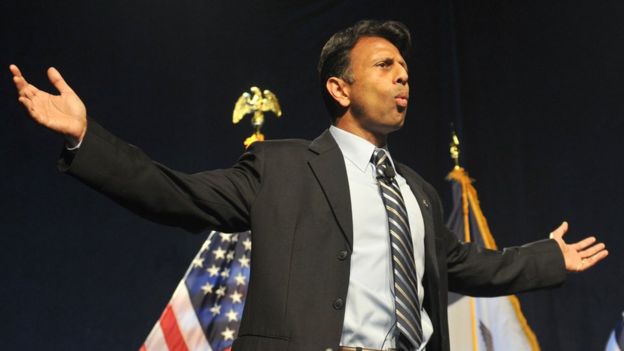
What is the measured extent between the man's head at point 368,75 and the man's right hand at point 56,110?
2.46ft

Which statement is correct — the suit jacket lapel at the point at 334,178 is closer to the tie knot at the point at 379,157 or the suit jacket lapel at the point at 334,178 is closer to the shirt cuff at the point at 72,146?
the tie knot at the point at 379,157

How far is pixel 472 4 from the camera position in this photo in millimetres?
4926

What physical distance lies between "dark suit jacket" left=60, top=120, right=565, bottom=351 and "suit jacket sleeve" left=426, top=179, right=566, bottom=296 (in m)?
0.14

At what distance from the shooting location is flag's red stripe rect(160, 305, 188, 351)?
3.08 meters

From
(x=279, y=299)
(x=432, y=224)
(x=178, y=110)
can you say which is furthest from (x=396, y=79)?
(x=178, y=110)

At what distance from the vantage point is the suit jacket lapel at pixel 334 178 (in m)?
1.55

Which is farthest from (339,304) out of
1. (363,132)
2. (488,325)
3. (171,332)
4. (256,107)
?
(488,325)

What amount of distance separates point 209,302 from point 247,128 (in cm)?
117

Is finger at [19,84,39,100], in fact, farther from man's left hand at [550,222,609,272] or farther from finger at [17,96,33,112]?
man's left hand at [550,222,609,272]

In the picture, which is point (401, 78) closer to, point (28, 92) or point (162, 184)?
point (162, 184)

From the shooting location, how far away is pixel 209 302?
Answer: 3193 mm

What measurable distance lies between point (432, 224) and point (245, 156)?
465 mm

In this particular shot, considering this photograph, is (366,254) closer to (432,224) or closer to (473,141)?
(432,224)

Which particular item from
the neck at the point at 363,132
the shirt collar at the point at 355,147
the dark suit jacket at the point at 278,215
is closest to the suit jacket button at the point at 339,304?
the dark suit jacket at the point at 278,215
